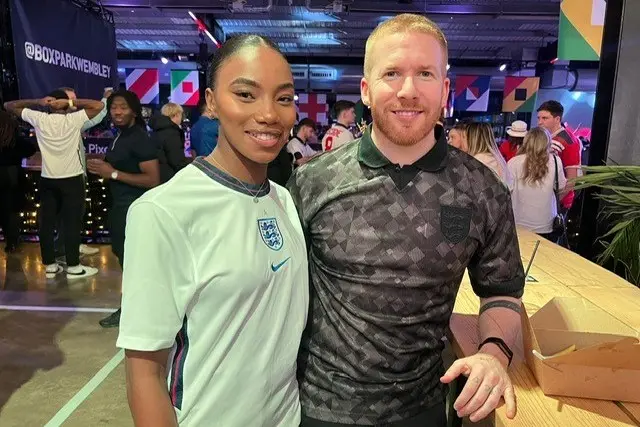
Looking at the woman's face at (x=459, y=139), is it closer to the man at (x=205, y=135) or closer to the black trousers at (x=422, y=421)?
the man at (x=205, y=135)

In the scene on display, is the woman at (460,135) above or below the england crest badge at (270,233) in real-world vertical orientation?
above

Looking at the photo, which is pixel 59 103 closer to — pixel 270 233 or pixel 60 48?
pixel 60 48

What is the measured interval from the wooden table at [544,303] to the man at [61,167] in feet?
12.5

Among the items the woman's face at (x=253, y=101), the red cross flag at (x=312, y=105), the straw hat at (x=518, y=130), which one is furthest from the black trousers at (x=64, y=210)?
the red cross flag at (x=312, y=105)

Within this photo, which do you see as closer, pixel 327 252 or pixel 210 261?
pixel 210 261

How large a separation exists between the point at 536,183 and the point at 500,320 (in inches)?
119

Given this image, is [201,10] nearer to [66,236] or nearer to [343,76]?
[66,236]

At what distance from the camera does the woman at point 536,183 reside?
3.92m

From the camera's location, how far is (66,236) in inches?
186

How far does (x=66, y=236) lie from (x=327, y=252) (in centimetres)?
425

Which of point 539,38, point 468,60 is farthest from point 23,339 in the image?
point 468,60

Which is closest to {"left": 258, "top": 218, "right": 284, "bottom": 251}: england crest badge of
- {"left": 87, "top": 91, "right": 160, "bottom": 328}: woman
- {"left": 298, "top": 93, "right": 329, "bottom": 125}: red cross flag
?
{"left": 87, "top": 91, "right": 160, "bottom": 328}: woman

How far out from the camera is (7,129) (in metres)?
4.76

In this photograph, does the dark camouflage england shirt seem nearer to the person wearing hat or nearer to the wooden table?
the wooden table
